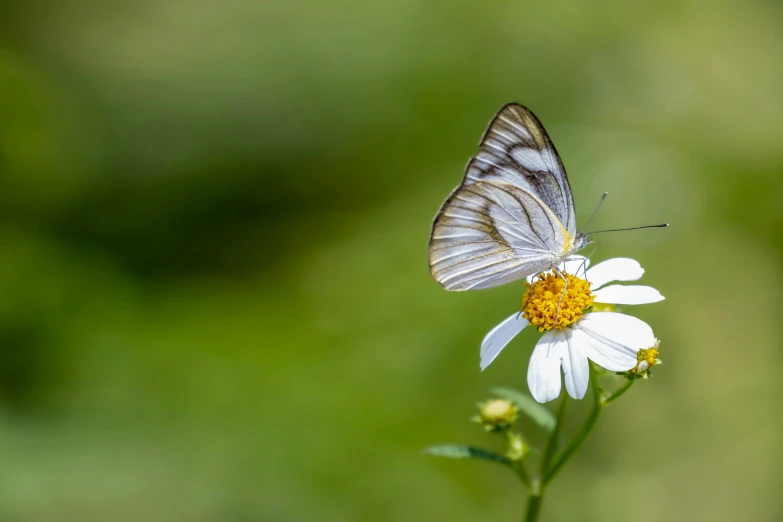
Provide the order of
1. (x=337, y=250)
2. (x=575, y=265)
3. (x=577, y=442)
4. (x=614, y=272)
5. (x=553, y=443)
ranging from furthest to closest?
(x=337, y=250), (x=575, y=265), (x=614, y=272), (x=553, y=443), (x=577, y=442)

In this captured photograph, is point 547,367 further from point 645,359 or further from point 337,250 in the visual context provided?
point 337,250

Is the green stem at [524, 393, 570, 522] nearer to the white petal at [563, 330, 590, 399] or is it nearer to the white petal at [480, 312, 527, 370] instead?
the white petal at [563, 330, 590, 399]

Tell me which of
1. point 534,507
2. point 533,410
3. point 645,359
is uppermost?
point 645,359

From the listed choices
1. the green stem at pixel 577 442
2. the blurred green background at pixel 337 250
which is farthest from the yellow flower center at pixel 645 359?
the blurred green background at pixel 337 250

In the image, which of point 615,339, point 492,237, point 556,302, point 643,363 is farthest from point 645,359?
point 492,237

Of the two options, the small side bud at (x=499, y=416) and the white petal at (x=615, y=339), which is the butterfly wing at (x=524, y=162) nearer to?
the white petal at (x=615, y=339)

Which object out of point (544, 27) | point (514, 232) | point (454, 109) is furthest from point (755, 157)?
point (514, 232)

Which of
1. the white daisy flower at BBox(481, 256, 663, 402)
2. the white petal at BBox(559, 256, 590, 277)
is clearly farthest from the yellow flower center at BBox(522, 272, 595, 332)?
the white petal at BBox(559, 256, 590, 277)
